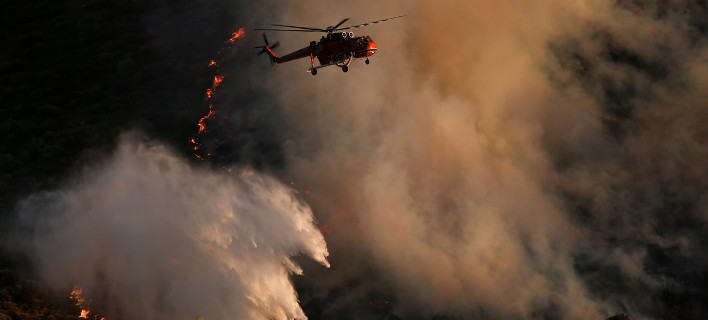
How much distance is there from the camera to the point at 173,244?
68375mm

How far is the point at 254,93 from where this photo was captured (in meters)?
100

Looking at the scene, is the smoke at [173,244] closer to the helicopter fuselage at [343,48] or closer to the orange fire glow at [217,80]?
the helicopter fuselage at [343,48]

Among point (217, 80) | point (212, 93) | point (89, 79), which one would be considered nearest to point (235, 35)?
point (217, 80)

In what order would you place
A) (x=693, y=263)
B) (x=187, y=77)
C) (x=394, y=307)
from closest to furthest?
(x=394, y=307)
(x=693, y=263)
(x=187, y=77)

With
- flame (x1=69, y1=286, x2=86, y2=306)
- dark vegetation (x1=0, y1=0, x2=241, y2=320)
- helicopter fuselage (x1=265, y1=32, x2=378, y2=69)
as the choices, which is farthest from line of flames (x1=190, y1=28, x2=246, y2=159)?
helicopter fuselage (x1=265, y1=32, x2=378, y2=69)

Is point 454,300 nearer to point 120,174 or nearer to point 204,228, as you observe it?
point 204,228

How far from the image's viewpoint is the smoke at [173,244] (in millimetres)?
64188

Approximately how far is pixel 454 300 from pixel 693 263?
3303 cm

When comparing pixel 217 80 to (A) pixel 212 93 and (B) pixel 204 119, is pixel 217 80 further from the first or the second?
(B) pixel 204 119

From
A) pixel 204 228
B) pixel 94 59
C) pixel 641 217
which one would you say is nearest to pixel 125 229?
pixel 204 228

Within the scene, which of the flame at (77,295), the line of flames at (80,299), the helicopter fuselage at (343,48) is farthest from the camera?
the flame at (77,295)

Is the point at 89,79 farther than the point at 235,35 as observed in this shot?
No

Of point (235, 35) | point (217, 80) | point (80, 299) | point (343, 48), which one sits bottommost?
point (80, 299)

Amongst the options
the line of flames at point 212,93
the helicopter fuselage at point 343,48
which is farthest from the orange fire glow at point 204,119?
the helicopter fuselage at point 343,48
